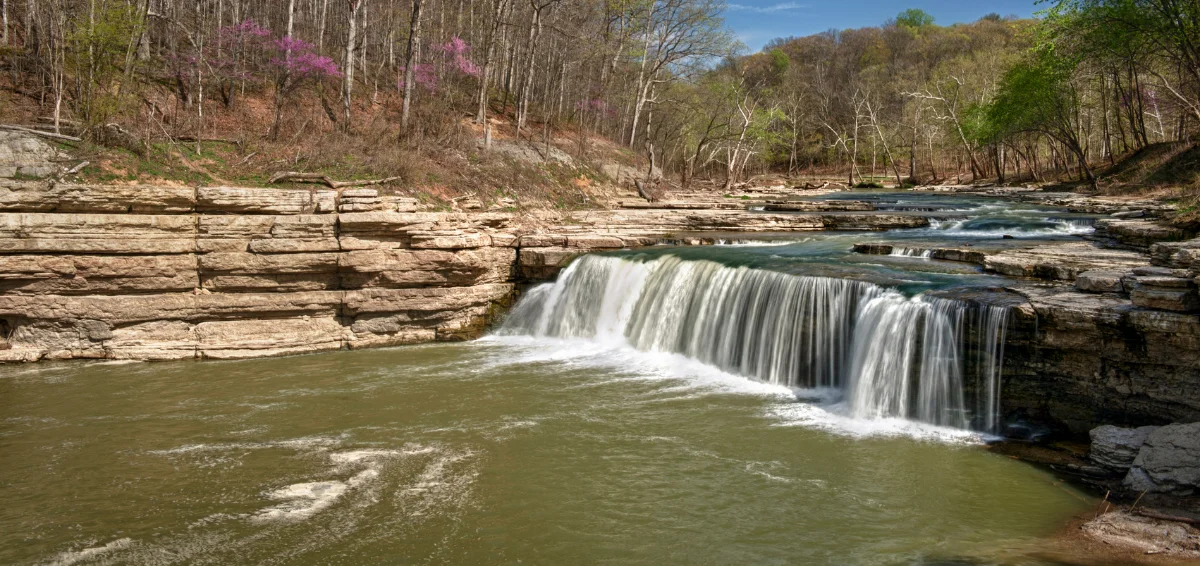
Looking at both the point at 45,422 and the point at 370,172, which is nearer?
the point at 45,422

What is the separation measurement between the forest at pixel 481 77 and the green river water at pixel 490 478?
8.89m

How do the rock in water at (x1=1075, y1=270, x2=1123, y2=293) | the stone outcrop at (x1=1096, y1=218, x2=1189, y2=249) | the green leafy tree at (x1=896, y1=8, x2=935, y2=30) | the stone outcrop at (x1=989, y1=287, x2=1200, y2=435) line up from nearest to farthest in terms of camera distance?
1. the stone outcrop at (x1=989, y1=287, x2=1200, y2=435)
2. the rock in water at (x1=1075, y1=270, x2=1123, y2=293)
3. the stone outcrop at (x1=1096, y1=218, x2=1189, y2=249)
4. the green leafy tree at (x1=896, y1=8, x2=935, y2=30)

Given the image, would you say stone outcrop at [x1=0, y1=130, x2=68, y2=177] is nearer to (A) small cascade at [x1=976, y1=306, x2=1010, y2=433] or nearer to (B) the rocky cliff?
(B) the rocky cliff

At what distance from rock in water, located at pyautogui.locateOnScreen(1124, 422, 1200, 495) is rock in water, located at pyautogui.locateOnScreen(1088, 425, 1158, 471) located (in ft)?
0.63

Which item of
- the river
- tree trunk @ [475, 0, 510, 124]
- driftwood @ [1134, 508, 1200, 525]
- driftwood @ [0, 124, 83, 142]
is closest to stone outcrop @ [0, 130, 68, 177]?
driftwood @ [0, 124, 83, 142]

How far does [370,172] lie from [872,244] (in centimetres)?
1199

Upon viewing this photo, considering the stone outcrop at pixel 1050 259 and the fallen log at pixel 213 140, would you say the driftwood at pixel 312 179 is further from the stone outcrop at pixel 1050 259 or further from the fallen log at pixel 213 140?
the stone outcrop at pixel 1050 259

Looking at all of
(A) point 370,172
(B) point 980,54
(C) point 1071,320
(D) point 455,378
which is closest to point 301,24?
(A) point 370,172

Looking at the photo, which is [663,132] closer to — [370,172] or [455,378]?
[370,172]

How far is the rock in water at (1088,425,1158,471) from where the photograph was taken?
7.28 m

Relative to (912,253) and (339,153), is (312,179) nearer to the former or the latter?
(339,153)

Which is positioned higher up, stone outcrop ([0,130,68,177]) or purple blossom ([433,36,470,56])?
purple blossom ([433,36,470,56])

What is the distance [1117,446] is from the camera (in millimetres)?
7406

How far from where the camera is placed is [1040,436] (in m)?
8.54
